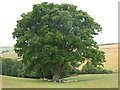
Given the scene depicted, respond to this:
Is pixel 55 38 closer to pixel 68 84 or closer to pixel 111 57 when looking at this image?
pixel 68 84

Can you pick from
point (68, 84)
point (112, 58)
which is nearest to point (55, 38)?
point (68, 84)

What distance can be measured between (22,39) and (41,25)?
2334 mm

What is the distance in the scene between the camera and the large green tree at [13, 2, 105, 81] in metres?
29.3

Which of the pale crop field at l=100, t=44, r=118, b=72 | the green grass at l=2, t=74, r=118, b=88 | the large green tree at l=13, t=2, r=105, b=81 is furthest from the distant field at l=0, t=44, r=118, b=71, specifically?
the green grass at l=2, t=74, r=118, b=88

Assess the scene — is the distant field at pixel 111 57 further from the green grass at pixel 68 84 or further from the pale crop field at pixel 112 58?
the green grass at pixel 68 84

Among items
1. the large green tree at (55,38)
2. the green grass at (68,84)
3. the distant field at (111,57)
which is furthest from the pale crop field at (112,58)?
the green grass at (68,84)

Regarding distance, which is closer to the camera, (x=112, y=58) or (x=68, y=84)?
(x=68, y=84)

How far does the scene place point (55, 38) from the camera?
95.0ft

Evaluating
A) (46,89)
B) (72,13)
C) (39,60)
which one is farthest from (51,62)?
(46,89)

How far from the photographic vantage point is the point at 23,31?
107ft

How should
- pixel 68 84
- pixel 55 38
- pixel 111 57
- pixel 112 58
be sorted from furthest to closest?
pixel 111 57
pixel 112 58
pixel 55 38
pixel 68 84

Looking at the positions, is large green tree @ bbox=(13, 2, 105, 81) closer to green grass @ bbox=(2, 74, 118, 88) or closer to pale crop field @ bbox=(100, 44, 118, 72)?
green grass @ bbox=(2, 74, 118, 88)

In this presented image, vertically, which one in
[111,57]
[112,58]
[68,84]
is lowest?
[68,84]

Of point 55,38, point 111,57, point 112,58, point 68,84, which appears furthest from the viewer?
point 111,57
